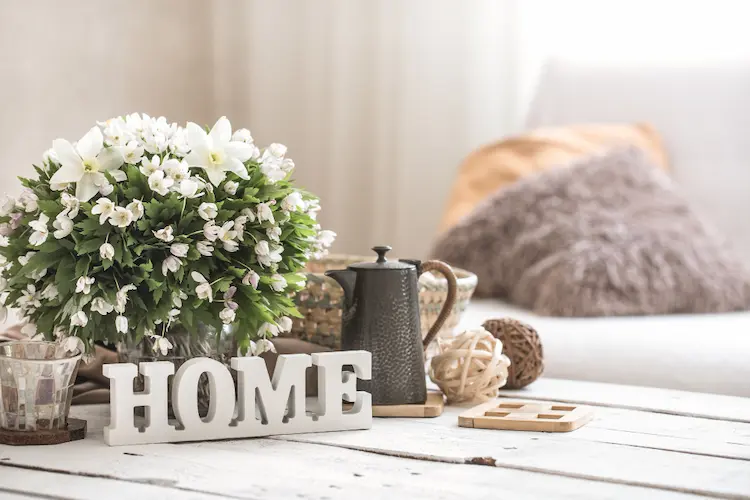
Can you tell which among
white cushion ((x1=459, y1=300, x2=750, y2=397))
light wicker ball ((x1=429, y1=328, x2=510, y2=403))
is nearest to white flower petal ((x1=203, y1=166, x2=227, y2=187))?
light wicker ball ((x1=429, y1=328, x2=510, y2=403))

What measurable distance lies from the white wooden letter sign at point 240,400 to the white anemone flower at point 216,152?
19 cm

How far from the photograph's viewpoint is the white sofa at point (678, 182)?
4.77 feet

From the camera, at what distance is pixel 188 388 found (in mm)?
917

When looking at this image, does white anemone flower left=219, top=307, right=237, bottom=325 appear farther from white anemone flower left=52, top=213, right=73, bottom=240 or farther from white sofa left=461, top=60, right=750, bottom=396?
white sofa left=461, top=60, right=750, bottom=396

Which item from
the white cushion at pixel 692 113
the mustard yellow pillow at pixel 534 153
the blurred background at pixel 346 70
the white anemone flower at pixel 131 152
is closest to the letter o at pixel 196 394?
the white anemone flower at pixel 131 152

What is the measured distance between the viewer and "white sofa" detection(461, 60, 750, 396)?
1455 millimetres

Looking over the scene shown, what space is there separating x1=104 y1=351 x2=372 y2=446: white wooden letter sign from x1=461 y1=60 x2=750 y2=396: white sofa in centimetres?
62

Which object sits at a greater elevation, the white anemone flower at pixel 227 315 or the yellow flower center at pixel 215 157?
the yellow flower center at pixel 215 157

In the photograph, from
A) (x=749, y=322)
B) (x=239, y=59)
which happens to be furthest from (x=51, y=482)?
(x=239, y=59)

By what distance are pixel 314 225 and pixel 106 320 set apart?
0.25m

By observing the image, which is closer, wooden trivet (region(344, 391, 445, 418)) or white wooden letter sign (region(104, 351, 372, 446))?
white wooden letter sign (region(104, 351, 372, 446))

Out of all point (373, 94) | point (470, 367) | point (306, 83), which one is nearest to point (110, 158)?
point (470, 367)

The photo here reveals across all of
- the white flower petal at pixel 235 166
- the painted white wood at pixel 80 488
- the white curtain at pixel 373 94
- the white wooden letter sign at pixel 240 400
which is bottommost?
the painted white wood at pixel 80 488

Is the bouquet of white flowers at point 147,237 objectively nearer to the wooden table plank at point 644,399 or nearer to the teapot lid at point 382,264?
the teapot lid at point 382,264
